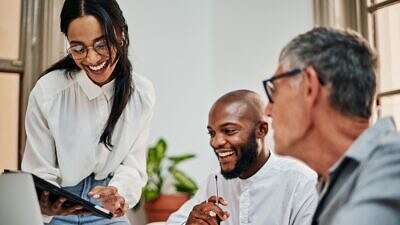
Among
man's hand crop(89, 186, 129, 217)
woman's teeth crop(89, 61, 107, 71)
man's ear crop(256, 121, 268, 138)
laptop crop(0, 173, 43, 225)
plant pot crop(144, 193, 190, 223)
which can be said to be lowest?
plant pot crop(144, 193, 190, 223)

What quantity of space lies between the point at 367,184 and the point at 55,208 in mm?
951

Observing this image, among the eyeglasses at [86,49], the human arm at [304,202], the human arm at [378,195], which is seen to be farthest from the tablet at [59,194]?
the human arm at [378,195]

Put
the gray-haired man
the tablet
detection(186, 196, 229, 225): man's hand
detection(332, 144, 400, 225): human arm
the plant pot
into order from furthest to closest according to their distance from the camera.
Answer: the plant pot → detection(186, 196, 229, 225): man's hand → the tablet → the gray-haired man → detection(332, 144, 400, 225): human arm

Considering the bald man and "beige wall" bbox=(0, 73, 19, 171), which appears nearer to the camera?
the bald man

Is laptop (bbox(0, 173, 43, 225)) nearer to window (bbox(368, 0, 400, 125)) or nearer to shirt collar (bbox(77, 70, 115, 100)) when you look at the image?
shirt collar (bbox(77, 70, 115, 100))

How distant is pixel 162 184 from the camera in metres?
3.09

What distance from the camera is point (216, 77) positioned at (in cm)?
330

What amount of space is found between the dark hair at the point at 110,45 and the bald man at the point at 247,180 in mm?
381

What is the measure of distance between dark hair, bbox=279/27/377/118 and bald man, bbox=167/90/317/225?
2.84 ft

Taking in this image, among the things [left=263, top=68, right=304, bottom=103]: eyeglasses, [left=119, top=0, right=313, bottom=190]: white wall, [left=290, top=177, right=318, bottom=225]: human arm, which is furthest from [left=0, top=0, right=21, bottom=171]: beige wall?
[left=263, top=68, right=304, bottom=103]: eyeglasses

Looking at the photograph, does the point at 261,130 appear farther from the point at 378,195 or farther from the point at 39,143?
the point at 378,195

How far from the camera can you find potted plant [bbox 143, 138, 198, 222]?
114 inches

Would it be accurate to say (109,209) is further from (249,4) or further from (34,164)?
(249,4)

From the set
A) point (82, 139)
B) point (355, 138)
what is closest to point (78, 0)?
point (82, 139)
